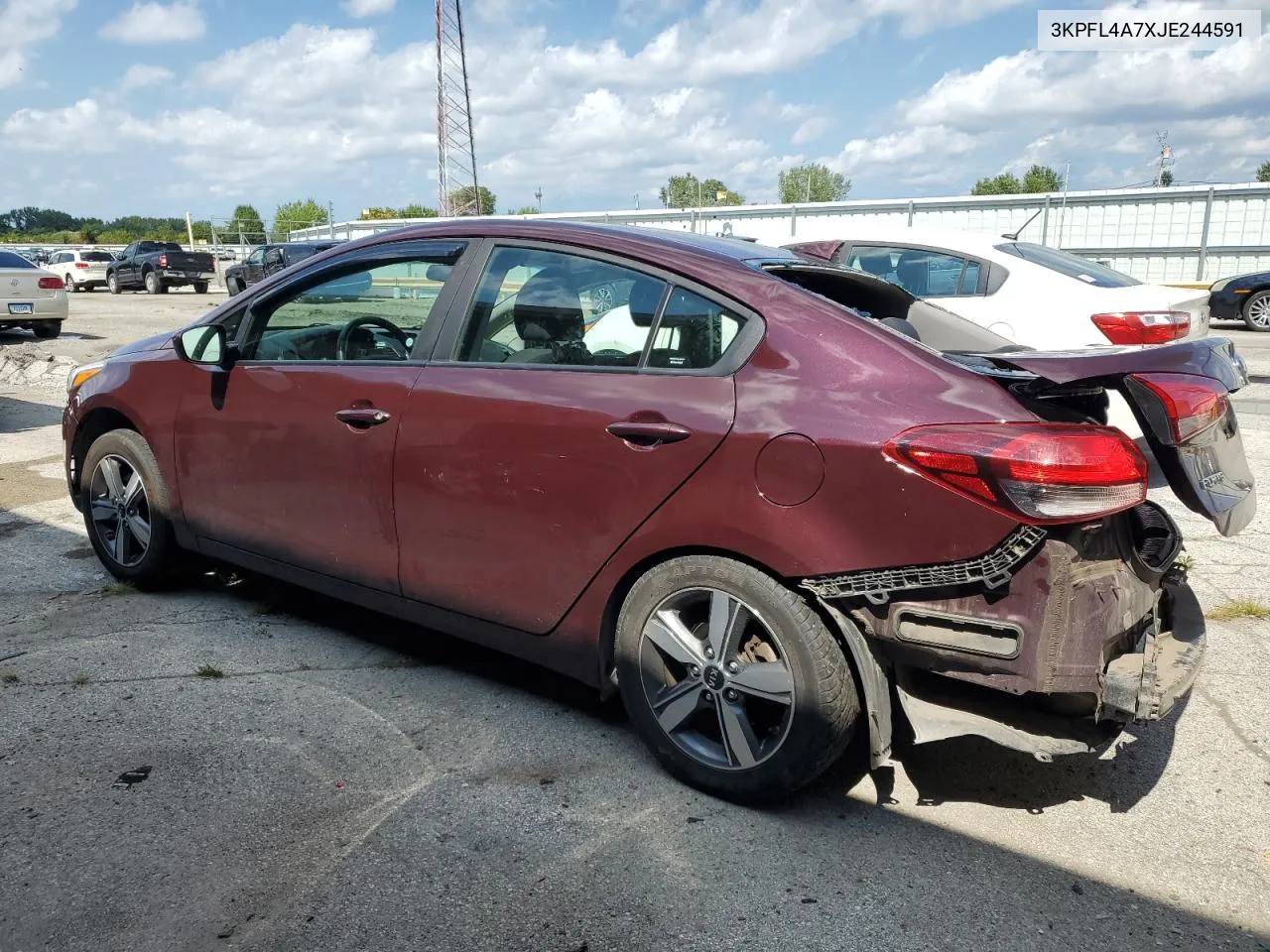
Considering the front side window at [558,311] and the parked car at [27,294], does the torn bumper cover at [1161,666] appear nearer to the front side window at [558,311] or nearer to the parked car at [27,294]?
the front side window at [558,311]

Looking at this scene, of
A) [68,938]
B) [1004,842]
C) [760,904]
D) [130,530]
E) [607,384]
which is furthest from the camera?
[130,530]

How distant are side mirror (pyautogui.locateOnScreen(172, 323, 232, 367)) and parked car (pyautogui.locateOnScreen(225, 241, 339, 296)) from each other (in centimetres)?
2052

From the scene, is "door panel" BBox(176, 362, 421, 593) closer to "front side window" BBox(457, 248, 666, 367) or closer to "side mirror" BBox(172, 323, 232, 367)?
"side mirror" BBox(172, 323, 232, 367)

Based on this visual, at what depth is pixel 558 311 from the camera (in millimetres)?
3324

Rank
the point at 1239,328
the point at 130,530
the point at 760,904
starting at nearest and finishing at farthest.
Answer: the point at 760,904, the point at 130,530, the point at 1239,328

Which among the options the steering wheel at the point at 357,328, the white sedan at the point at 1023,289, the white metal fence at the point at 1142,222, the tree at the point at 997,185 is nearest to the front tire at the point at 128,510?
the steering wheel at the point at 357,328

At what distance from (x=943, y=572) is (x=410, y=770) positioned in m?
1.68

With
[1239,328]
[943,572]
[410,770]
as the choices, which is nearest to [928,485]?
[943,572]

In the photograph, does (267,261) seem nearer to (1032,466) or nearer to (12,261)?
(12,261)

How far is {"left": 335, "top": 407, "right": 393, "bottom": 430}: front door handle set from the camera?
139 inches

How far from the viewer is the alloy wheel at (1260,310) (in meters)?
17.8

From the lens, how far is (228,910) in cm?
245

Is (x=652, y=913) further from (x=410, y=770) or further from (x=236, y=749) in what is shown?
(x=236, y=749)

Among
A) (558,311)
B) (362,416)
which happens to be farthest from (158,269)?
(558,311)
